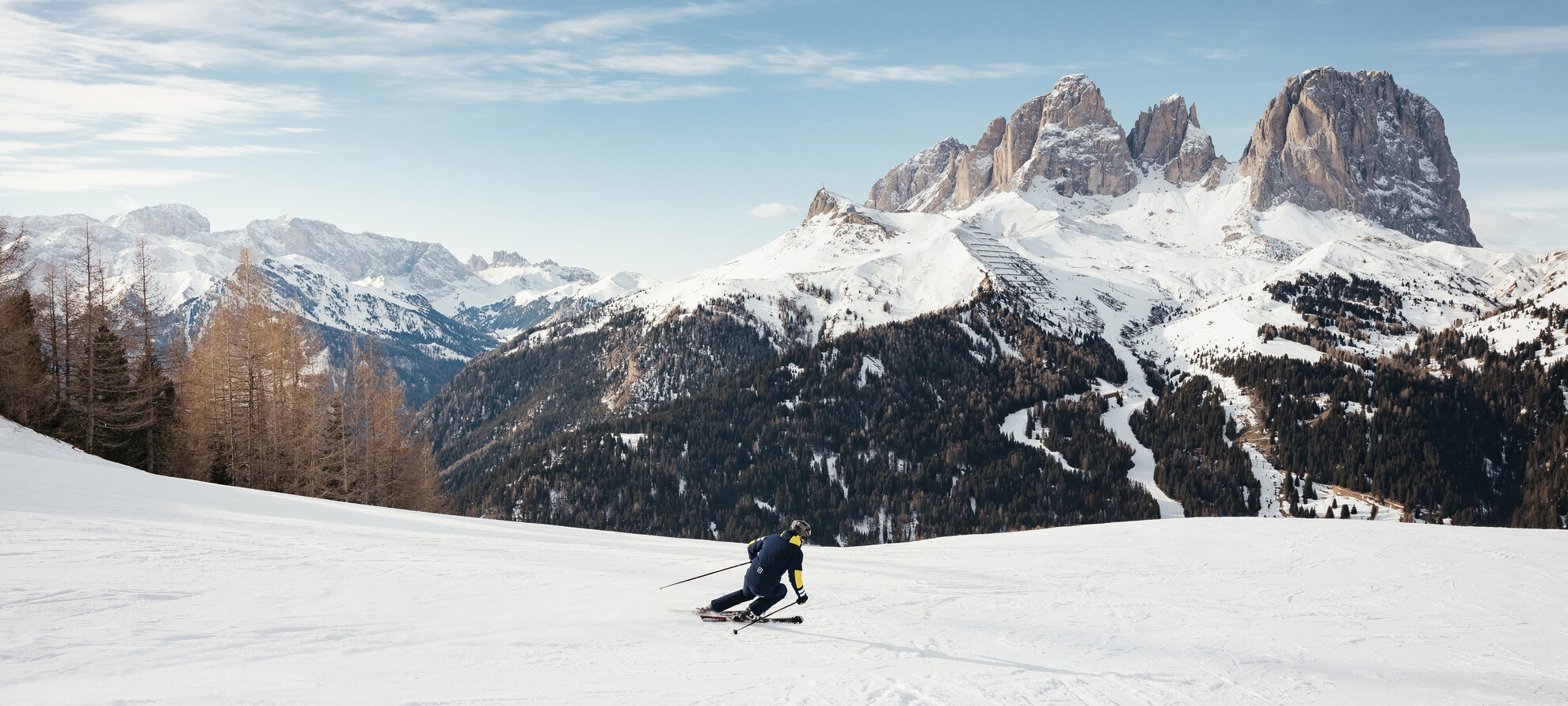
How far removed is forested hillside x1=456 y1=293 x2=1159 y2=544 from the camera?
5502 inches

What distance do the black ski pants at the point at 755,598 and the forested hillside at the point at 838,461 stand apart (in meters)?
124

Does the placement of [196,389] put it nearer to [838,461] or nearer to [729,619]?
[729,619]

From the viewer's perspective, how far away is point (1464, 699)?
12.7 meters

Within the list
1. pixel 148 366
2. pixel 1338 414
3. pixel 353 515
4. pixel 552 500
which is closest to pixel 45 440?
pixel 148 366

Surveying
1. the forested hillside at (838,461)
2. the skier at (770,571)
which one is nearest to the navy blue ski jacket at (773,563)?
the skier at (770,571)

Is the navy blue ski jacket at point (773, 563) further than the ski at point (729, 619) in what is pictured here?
No

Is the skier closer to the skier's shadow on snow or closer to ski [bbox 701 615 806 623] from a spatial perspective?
ski [bbox 701 615 806 623]

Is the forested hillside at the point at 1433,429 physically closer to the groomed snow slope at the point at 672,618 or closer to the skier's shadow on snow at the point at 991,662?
the groomed snow slope at the point at 672,618

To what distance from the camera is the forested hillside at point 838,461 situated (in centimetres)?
13975

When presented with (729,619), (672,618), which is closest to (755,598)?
(729,619)

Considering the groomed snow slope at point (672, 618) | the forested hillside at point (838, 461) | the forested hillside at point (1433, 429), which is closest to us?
the groomed snow slope at point (672, 618)

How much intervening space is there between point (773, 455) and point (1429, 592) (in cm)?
14363

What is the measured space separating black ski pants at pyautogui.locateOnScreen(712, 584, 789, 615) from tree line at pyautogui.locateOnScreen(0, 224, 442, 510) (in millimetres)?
35561

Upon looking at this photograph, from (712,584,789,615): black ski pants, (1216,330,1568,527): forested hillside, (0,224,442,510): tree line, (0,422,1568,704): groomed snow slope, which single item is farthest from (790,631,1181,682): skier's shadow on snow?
(1216,330,1568,527): forested hillside
